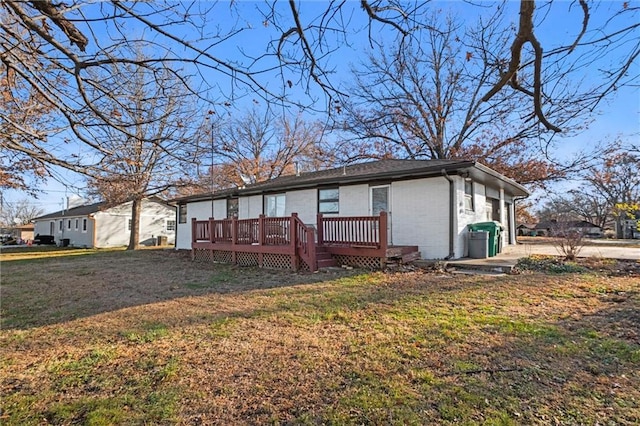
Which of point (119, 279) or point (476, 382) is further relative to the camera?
point (119, 279)

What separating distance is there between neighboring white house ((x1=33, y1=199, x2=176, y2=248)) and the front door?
19.8m

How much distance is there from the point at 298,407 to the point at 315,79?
2849 millimetres

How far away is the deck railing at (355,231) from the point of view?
8.52 meters

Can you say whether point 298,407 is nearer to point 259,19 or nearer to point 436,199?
point 259,19

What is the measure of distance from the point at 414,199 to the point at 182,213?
12.9m

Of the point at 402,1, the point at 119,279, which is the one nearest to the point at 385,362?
the point at 402,1

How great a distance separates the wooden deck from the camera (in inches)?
347

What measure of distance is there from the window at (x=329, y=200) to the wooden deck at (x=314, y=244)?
1.90 metres

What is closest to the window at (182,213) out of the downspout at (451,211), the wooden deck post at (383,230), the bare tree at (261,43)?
the wooden deck post at (383,230)

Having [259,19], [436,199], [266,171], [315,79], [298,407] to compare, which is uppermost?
[266,171]

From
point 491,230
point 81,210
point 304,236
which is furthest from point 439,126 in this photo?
point 81,210

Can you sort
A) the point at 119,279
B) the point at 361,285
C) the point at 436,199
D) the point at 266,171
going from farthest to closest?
the point at 266,171 < the point at 436,199 < the point at 119,279 < the point at 361,285

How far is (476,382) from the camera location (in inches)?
112

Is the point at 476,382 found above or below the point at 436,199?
below
